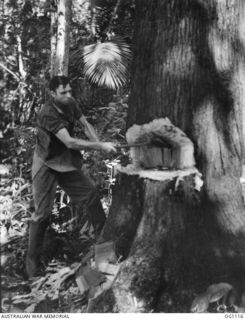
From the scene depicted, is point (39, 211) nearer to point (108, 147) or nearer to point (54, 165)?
point (54, 165)

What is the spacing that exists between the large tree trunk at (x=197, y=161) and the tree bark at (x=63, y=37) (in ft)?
3.41

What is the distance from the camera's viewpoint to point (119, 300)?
2.71 metres

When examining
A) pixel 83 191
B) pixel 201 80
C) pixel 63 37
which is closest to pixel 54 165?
pixel 83 191

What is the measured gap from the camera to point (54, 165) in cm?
325

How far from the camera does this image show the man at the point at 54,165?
314cm

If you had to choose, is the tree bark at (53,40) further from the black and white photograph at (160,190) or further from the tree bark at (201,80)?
the tree bark at (201,80)

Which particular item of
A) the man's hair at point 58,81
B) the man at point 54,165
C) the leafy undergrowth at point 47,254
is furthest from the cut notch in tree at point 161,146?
the leafy undergrowth at point 47,254

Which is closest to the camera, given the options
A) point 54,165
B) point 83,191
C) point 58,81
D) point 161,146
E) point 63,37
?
point 161,146

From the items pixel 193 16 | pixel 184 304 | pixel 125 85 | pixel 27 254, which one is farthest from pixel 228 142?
A: pixel 27 254

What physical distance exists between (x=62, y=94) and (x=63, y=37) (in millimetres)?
952

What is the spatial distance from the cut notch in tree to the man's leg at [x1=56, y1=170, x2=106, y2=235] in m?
0.54

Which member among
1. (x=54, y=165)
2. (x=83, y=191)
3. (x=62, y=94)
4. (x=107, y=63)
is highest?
(x=107, y=63)

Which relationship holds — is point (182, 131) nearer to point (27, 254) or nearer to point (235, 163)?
point (235, 163)

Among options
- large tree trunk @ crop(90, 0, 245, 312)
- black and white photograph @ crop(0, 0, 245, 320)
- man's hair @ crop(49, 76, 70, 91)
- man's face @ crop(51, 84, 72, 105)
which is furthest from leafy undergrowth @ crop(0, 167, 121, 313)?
man's hair @ crop(49, 76, 70, 91)
